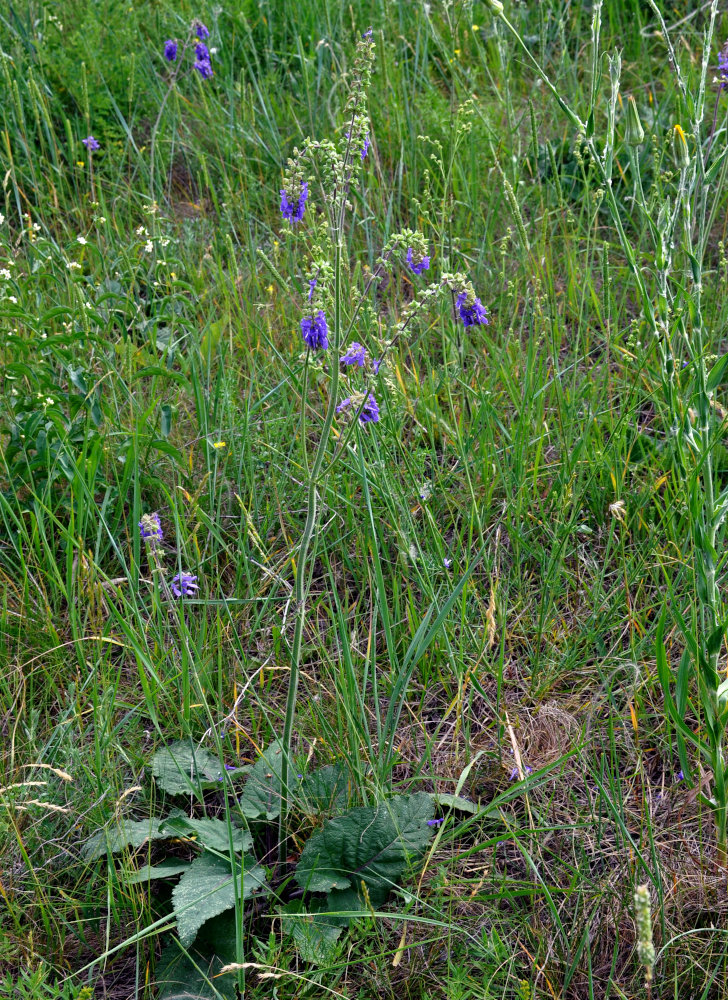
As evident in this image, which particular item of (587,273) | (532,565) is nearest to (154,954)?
(532,565)

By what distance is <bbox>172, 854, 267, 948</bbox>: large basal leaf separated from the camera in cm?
134

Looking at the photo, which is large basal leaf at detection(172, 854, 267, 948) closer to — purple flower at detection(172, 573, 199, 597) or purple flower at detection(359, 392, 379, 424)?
purple flower at detection(172, 573, 199, 597)

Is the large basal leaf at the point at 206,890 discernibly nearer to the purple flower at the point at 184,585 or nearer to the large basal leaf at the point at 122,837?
the large basal leaf at the point at 122,837

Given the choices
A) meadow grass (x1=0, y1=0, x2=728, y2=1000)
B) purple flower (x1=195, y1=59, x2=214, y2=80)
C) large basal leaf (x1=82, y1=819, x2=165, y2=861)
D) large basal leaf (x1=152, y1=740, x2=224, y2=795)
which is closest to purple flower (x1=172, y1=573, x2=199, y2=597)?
meadow grass (x1=0, y1=0, x2=728, y2=1000)

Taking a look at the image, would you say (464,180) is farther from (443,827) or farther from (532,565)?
(443,827)

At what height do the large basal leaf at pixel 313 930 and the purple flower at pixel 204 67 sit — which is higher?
the purple flower at pixel 204 67

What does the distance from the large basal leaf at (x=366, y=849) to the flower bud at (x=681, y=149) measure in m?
1.16

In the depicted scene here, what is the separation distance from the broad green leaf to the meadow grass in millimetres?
27

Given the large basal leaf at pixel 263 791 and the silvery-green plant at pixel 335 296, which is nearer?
the silvery-green plant at pixel 335 296

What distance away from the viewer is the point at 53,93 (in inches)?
131

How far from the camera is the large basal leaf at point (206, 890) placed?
4.41 ft

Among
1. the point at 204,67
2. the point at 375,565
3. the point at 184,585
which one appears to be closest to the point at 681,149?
the point at 375,565

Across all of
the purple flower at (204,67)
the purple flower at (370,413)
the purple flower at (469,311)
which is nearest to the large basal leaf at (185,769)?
the purple flower at (370,413)

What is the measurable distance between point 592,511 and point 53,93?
8.63 feet
